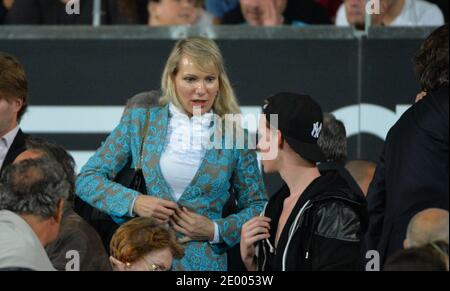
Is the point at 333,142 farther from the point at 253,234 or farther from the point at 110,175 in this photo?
the point at 110,175

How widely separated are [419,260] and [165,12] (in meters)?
3.91

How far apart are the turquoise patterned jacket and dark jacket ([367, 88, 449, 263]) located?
109 centimetres

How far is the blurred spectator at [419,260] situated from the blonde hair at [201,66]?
2.11 m

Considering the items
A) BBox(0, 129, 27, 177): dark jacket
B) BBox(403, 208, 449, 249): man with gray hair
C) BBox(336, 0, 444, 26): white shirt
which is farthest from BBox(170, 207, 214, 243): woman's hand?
BBox(336, 0, 444, 26): white shirt

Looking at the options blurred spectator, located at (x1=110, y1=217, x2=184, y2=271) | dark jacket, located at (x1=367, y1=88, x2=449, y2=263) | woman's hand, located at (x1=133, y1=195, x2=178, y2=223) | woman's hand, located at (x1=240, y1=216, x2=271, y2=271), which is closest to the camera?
dark jacket, located at (x1=367, y1=88, x2=449, y2=263)

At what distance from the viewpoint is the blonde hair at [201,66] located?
5.84 m

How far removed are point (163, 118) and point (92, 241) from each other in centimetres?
81

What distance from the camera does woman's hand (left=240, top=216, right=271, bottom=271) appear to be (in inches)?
190

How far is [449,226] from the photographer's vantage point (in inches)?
159

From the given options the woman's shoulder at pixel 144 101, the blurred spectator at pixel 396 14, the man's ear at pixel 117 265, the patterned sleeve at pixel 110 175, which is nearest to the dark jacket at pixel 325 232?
the man's ear at pixel 117 265

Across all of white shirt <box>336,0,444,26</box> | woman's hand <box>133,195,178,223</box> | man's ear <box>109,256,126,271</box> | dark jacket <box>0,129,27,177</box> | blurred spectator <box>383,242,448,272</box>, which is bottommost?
man's ear <box>109,256,126,271</box>

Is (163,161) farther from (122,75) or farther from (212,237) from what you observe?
(122,75)

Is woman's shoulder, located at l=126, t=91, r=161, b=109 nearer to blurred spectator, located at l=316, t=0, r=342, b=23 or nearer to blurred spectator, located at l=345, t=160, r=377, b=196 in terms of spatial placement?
blurred spectator, located at l=345, t=160, r=377, b=196

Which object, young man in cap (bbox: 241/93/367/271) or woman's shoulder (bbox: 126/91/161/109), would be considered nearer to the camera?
young man in cap (bbox: 241/93/367/271)
